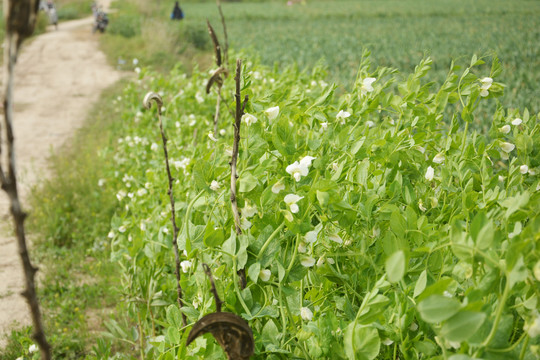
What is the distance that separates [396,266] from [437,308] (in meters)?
0.08

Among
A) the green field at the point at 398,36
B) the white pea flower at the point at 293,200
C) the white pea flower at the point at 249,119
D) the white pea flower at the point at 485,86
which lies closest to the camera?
the white pea flower at the point at 293,200

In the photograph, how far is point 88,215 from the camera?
3971 mm

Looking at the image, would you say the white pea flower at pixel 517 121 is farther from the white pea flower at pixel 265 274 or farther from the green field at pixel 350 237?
the white pea flower at pixel 265 274

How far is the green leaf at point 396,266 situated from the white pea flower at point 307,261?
1.13 feet

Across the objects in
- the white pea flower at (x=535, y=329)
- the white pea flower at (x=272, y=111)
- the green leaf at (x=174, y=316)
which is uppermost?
the white pea flower at (x=272, y=111)

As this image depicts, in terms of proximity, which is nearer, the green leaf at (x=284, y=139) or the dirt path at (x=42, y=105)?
the green leaf at (x=284, y=139)

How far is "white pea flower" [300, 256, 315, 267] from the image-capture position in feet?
3.47

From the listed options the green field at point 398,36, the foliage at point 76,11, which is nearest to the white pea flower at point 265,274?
the green field at point 398,36

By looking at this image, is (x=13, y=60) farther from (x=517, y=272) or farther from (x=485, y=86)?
(x=485, y=86)

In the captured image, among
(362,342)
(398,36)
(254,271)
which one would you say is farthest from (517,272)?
(398,36)

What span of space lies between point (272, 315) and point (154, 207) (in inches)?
53.9

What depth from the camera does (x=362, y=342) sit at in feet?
2.97

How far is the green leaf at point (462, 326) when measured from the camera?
2.25ft

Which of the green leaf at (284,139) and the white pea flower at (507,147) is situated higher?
the green leaf at (284,139)
